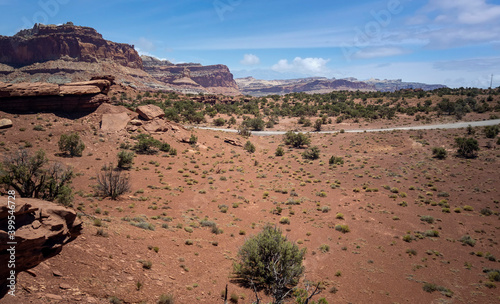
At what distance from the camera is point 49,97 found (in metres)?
27.2

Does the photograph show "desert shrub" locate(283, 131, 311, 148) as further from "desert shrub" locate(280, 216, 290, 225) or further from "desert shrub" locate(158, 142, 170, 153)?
"desert shrub" locate(280, 216, 290, 225)

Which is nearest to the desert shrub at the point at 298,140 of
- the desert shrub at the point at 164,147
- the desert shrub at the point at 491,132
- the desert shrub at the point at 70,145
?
the desert shrub at the point at 164,147

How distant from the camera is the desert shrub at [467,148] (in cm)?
3120

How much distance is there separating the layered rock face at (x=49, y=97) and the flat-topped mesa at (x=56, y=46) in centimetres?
12317

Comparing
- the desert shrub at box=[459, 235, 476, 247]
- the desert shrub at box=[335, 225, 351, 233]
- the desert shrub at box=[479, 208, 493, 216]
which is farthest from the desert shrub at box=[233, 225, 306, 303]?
the desert shrub at box=[479, 208, 493, 216]

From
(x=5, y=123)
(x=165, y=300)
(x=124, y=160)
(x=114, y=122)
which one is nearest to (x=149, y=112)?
(x=114, y=122)

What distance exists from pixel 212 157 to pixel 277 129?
96.0ft

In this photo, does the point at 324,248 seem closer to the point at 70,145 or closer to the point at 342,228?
the point at 342,228

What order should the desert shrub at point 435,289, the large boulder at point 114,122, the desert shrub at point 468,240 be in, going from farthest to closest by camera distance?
the large boulder at point 114,122 → the desert shrub at point 468,240 → the desert shrub at point 435,289

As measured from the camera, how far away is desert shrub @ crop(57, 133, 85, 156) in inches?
867

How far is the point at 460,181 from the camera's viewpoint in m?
25.1

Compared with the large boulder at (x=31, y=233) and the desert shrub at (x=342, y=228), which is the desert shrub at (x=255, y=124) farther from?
the large boulder at (x=31, y=233)

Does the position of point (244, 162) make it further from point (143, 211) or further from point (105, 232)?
point (105, 232)

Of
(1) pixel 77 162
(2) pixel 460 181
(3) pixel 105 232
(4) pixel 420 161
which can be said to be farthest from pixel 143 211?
(4) pixel 420 161
